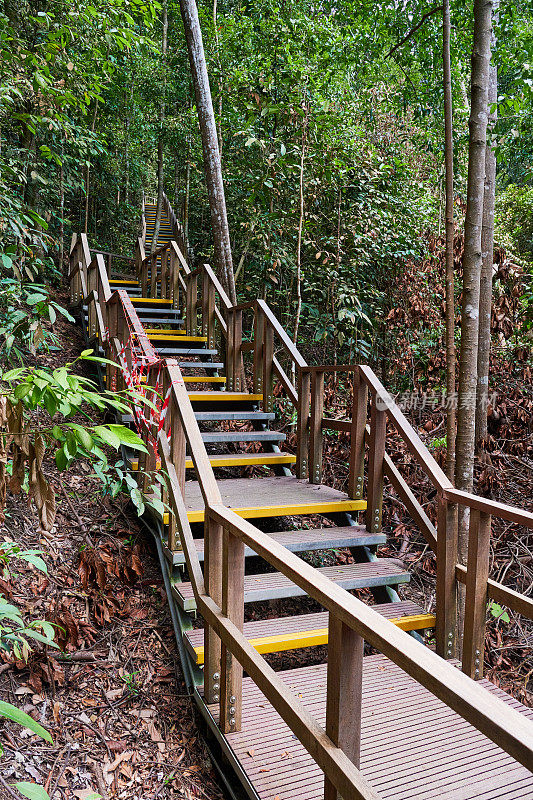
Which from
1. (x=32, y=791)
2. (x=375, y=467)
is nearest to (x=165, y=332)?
(x=375, y=467)

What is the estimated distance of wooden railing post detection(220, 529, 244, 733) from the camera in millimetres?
2346

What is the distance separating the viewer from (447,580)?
9.66 ft

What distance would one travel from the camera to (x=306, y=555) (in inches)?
176

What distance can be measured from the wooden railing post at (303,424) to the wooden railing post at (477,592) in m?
2.13

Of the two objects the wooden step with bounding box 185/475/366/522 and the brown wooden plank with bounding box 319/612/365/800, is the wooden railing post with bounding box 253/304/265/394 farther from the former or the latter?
the brown wooden plank with bounding box 319/612/365/800

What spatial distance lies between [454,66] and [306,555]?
19.4 feet

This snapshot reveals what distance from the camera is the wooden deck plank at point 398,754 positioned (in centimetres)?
202

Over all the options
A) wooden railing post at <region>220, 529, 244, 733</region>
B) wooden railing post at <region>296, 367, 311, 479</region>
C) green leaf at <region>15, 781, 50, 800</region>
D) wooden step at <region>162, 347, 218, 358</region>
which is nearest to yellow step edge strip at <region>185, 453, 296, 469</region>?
wooden railing post at <region>296, 367, 311, 479</region>

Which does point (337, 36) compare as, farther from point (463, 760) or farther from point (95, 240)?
point (95, 240)

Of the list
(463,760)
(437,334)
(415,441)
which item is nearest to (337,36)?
(437,334)

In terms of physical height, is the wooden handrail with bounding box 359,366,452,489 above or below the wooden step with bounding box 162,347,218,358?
below

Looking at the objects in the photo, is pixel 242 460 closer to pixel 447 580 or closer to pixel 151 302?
pixel 447 580

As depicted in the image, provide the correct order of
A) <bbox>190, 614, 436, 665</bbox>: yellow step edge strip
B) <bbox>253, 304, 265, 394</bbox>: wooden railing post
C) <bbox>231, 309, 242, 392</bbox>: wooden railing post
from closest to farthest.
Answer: <bbox>190, 614, 436, 665</bbox>: yellow step edge strip → <bbox>253, 304, 265, 394</bbox>: wooden railing post → <bbox>231, 309, 242, 392</bbox>: wooden railing post

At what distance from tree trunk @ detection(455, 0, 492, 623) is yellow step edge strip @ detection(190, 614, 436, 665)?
50 centimetres
